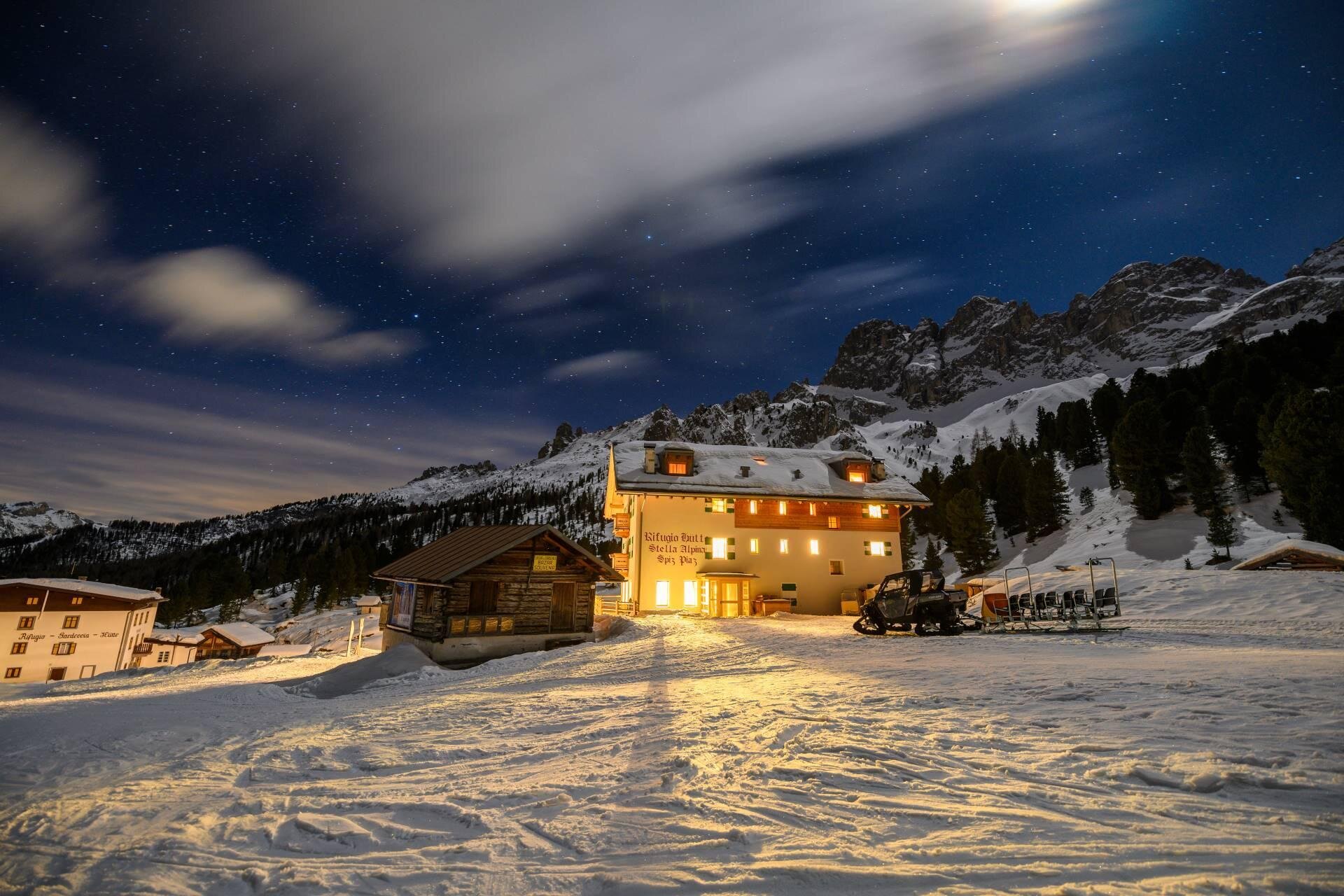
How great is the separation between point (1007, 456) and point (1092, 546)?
104ft

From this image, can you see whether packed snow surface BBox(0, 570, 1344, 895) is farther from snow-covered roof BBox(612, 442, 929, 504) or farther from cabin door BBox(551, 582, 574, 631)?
snow-covered roof BBox(612, 442, 929, 504)

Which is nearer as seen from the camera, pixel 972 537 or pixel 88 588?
pixel 88 588

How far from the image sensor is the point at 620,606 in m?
34.3

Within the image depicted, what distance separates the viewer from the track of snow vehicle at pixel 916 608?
21.4 metres

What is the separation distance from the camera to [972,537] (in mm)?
63312

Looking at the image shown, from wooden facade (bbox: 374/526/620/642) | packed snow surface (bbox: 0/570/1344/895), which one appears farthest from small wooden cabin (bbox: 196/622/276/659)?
packed snow surface (bbox: 0/570/1344/895)

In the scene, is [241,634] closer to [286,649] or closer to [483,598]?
[286,649]

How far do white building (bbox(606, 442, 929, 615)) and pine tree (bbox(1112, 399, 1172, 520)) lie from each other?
36.6 m

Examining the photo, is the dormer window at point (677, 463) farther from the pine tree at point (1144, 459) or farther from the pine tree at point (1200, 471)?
the pine tree at point (1144, 459)

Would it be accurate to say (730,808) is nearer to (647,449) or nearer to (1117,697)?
(1117,697)

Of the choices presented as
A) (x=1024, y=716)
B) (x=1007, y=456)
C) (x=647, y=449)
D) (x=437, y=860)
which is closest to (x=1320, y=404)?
(x=1007, y=456)

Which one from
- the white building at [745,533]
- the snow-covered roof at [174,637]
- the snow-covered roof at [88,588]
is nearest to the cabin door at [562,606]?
the white building at [745,533]

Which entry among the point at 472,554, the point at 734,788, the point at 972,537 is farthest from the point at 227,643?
the point at 972,537

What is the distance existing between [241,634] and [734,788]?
7889 cm
